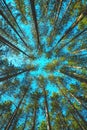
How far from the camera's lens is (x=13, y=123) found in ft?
51.6

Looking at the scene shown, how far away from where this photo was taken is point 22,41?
19750 millimetres

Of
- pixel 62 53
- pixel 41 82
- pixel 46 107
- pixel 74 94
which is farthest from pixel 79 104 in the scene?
pixel 62 53

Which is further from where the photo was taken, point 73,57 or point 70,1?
point 73,57

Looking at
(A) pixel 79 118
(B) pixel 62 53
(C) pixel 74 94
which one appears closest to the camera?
(A) pixel 79 118

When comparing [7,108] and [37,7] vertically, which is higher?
[37,7]

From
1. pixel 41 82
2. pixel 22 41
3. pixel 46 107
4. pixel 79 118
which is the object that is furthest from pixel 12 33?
pixel 79 118

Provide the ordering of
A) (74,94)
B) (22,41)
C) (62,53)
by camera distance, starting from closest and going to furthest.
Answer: (74,94) → (22,41) → (62,53)

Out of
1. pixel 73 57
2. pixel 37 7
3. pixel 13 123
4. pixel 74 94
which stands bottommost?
pixel 13 123

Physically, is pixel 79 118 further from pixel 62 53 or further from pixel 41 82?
pixel 62 53

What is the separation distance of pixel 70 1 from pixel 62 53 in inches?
244

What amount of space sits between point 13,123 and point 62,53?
8001 millimetres

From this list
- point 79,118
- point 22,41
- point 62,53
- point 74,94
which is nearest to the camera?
point 79,118

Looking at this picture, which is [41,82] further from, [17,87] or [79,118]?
[79,118]

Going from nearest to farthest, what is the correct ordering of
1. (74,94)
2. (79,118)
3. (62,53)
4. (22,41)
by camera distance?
(79,118)
(74,94)
(22,41)
(62,53)
